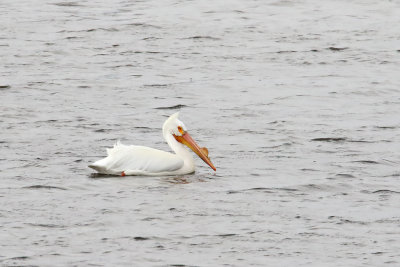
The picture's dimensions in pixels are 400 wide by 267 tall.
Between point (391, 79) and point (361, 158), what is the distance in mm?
4834

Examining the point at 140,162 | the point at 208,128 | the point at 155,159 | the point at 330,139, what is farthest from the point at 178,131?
the point at 330,139

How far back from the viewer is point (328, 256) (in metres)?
9.77

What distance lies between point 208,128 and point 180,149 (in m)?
1.70

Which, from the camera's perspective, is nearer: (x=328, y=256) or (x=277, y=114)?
(x=328, y=256)

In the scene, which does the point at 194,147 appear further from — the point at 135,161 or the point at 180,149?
the point at 135,161

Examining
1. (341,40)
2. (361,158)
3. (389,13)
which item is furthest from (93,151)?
(389,13)

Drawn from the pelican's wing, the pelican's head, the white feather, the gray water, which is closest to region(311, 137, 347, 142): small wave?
the gray water

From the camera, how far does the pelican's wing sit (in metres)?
12.5

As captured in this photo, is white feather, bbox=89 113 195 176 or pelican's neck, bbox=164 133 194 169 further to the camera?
pelican's neck, bbox=164 133 194 169

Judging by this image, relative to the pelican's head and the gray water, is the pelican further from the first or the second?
the gray water

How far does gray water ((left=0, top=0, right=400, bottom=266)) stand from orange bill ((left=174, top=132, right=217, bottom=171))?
8.4 inches

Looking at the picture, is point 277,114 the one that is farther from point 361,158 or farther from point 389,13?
point 389,13

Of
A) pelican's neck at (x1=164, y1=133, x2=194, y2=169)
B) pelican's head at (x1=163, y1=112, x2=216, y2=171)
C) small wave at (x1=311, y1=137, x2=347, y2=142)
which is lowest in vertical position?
small wave at (x1=311, y1=137, x2=347, y2=142)

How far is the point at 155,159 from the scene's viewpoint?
12703 mm
